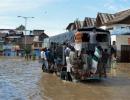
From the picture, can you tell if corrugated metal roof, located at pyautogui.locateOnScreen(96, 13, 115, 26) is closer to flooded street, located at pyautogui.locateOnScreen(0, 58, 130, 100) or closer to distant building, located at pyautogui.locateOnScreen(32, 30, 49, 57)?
distant building, located at pyautogui.locateOnScreen(32, 30, 49, 57)

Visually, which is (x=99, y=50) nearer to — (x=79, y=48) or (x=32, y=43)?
(x=79, y=48)

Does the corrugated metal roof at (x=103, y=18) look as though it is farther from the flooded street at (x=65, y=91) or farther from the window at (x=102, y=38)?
the flooded street at (x=65, y=91)

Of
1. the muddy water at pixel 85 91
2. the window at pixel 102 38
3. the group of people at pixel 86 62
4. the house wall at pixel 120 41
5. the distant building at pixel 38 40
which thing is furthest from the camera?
the distant building at pixel 38 40

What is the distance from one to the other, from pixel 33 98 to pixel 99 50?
17.3 feet

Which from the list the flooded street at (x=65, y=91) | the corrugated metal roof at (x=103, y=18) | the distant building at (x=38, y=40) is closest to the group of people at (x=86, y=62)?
the flooded street at (x=65, y=91)

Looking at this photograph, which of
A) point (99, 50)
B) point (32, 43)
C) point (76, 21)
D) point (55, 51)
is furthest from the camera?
point (32, 43)

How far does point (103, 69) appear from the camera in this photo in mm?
18984

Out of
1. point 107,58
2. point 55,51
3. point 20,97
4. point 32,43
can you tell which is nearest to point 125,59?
point 55,51

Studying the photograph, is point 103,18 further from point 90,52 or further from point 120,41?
point 90,52

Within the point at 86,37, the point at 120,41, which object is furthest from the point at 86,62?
the point at 120,41

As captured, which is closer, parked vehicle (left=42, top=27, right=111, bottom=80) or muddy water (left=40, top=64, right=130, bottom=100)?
muddy water (left=40, top=64, right=130, bottom=100)

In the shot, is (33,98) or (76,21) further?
(76,21)

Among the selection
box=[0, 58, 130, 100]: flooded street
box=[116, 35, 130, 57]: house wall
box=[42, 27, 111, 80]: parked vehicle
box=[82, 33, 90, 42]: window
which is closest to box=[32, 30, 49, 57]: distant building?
box=[116, 35, 130, 57]: house wall

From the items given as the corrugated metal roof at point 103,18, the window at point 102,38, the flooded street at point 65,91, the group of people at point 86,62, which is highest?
the corrugated metal roof at point 103,18
